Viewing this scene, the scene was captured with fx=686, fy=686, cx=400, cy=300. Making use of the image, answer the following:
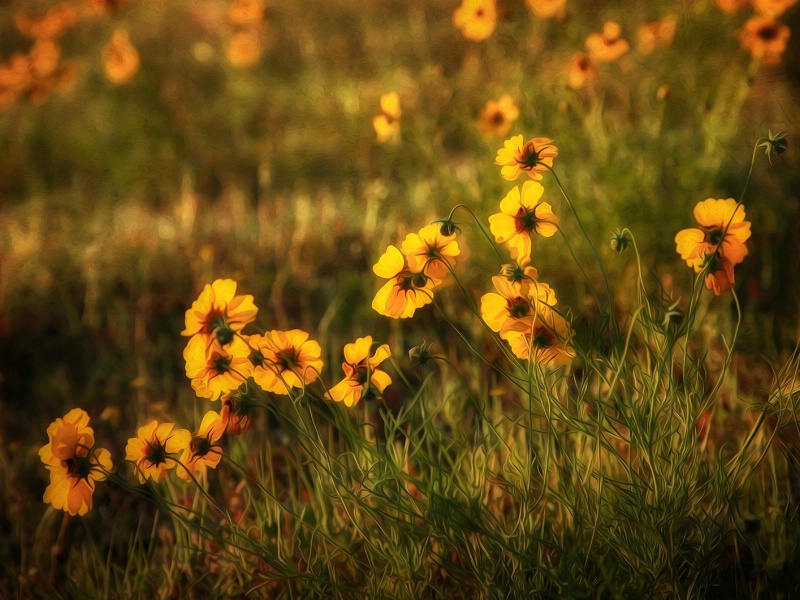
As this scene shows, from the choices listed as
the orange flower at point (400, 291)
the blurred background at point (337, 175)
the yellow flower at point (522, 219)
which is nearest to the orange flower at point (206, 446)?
the orange flower at point (400, 291)

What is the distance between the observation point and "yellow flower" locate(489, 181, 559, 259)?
3.67ft

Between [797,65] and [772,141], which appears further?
[797,65]

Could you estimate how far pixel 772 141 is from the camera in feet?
3.55

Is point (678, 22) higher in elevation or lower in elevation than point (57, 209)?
higher

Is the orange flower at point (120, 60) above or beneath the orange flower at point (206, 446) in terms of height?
above

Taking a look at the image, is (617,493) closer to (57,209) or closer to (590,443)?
(590,443)

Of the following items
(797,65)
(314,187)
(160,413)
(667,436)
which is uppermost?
(797,65)

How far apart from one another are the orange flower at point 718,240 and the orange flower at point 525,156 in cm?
25

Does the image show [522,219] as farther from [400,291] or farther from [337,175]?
[337,175]

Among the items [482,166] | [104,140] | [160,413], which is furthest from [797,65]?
[104,140]

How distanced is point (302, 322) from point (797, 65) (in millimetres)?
2367

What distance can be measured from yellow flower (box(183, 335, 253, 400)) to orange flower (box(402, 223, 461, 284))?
302 mm

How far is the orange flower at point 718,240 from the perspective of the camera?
109 centimetres

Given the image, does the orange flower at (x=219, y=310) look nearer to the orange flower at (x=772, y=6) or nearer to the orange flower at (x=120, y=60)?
the orange flower at (x=772, y=6)
